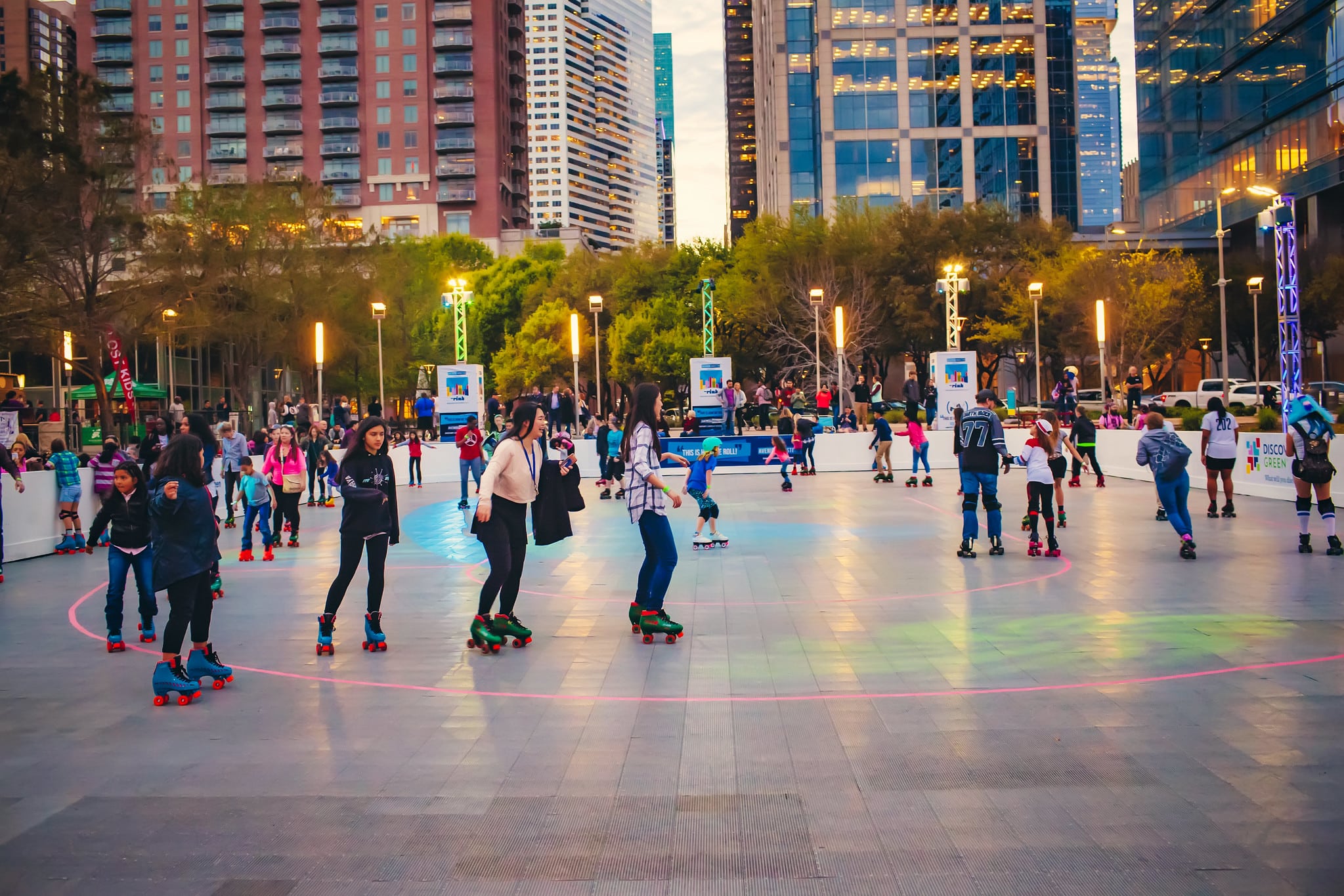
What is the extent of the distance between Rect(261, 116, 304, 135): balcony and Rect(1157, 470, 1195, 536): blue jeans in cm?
9867

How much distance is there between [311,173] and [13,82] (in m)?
74.9

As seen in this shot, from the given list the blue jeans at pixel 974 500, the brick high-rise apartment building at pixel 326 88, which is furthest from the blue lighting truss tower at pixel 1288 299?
the brick high-rise apartment building at pixel 326 88

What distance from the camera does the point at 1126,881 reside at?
4.21 meters

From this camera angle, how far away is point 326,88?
99562 millimetres

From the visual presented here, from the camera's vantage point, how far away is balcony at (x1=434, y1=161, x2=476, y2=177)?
331 ft

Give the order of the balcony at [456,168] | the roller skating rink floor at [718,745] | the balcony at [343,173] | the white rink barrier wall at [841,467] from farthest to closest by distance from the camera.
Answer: the balcony at [456,168], the balcony at [343,173], the white rink barrier wall at [841,467], the roller skating rink floor at [718,745]

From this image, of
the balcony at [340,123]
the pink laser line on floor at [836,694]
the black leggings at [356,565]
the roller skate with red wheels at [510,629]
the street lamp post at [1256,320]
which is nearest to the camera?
the pink laser line on floor at [836,694]

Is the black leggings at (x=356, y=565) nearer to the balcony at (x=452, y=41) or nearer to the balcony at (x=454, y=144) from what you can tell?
the balcony at (x=454, y=144)

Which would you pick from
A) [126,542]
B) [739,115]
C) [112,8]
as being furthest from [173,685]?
[739,115]

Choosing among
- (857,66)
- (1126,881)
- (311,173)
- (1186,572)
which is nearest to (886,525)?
(1186,572)

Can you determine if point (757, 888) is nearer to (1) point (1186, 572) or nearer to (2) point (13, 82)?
(1) point (1186, 572)

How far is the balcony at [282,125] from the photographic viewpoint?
99625 mm

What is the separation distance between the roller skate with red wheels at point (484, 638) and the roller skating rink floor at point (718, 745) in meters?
0.11

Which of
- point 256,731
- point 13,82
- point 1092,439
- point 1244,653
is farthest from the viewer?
point 13,82
